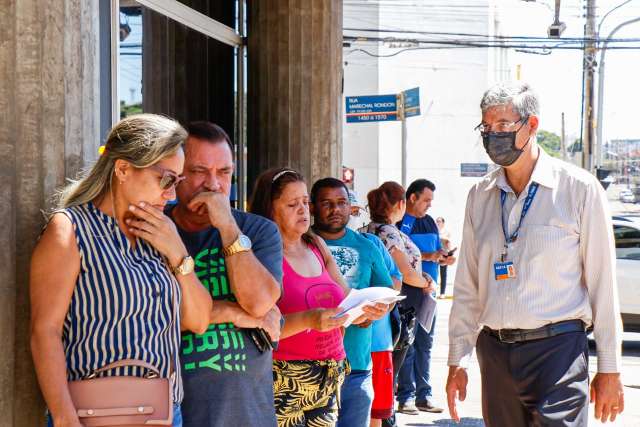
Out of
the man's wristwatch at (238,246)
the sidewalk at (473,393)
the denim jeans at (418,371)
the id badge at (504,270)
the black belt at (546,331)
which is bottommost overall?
the sidewalk at (473,393)

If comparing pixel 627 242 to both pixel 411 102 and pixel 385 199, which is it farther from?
pixel 385 199

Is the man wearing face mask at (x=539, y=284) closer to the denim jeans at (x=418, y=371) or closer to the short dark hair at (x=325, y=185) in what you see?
the short dark hair at (x=325, y=185)

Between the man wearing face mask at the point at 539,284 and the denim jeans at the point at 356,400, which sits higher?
the man wearing face mask at the point at 539,284

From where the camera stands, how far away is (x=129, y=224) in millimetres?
3043

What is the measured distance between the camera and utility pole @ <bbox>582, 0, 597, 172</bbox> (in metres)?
26.0

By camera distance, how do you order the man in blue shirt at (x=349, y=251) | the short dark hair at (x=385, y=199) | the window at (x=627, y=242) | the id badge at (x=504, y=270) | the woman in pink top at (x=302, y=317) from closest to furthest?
the id badge at (x=504, y=270)
the woman in pink top at (x=302, y=317)
the man in blue shirt at (x=349, y=251)
the short dark hair at (x=385, y=199)
the window at (x=627, y=242)

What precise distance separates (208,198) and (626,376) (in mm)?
8884

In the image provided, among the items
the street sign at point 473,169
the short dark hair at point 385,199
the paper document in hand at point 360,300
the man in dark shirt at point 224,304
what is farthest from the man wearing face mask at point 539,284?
the street sign at point 473,169

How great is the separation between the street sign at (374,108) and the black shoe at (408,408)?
10.9 metres

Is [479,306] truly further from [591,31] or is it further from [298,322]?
[591,31]

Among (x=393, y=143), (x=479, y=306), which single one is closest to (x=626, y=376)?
(x=479, y=306)

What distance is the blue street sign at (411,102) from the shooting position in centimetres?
1786

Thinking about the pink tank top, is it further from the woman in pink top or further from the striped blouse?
the striped blouse

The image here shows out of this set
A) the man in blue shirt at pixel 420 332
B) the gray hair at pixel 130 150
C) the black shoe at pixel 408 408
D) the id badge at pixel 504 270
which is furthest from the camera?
the man in blue shirt at pixel 420 332
